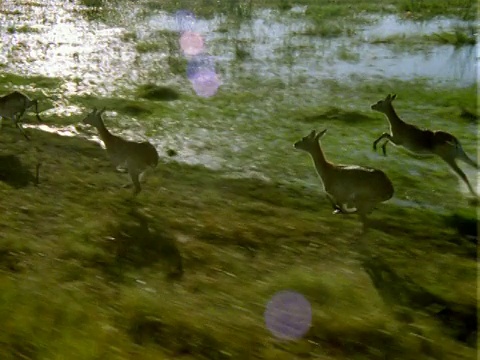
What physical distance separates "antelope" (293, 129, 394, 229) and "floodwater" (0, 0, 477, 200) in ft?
7.37

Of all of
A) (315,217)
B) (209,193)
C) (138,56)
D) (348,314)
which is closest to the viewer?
(348,314)

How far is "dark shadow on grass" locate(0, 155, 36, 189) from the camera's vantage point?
9.81m

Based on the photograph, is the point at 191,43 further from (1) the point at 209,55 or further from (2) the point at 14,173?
(2) the point at 14,173

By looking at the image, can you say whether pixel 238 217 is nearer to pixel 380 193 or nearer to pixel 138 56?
pixel 380 193

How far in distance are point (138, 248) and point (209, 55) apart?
14403 millimetres

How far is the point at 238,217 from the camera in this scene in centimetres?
864

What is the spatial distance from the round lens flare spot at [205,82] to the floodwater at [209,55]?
0.11 ft

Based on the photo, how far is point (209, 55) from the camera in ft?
→ 68.9

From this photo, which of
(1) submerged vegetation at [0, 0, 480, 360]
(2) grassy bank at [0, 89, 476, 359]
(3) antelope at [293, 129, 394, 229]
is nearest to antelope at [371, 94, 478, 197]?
(1) submerged vegetation at [0, 0, 480, 360]

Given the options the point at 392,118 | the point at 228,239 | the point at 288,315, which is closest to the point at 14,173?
the point at 228,239

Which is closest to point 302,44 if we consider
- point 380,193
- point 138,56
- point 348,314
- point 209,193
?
point 138,56

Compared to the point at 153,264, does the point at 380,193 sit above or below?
above

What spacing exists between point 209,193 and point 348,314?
412cm

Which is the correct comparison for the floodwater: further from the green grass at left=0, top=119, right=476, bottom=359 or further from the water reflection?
the green grass at left=0, top=119, right=476, bottom=359
